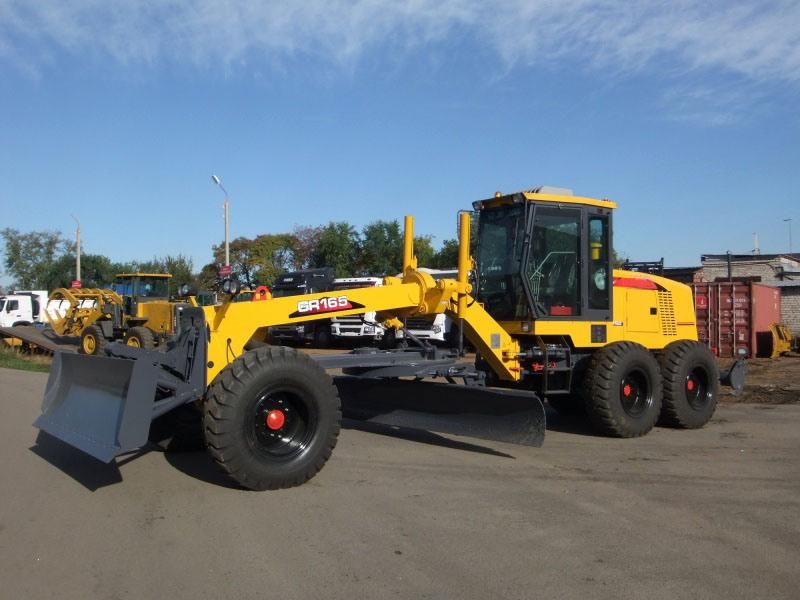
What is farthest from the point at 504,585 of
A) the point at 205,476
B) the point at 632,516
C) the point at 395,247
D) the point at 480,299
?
the point at 395,247

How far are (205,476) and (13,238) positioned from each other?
218 ft

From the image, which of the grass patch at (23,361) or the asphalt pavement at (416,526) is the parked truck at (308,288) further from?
the asphalt pavement at (416,526)

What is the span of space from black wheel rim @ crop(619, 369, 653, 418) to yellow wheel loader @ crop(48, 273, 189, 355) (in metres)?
14.1

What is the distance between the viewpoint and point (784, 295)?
31031 mm

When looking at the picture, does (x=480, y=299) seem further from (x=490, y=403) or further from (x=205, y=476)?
(x=205, y=476)

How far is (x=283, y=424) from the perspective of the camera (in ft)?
20.9

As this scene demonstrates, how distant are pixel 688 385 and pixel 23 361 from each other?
59.7 ft

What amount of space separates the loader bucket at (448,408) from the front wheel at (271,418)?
202cm

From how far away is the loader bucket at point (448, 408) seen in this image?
741 cm

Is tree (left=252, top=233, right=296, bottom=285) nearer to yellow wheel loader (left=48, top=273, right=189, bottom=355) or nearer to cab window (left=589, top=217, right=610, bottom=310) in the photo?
yellow wheel loader (left=48, top=273, right=189, bottom=355)

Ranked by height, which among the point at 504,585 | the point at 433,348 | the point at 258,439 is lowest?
the point at 504,585

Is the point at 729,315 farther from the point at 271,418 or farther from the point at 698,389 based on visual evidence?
the point at 271,418

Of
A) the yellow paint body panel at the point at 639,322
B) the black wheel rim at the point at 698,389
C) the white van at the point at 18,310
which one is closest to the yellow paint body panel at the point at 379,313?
the yellow paint body panel at the point at 639,322

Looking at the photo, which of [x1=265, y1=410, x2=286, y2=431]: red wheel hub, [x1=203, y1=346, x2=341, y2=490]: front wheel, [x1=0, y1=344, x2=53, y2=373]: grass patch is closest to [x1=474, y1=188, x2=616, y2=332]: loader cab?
[x1=203, y1=346, x2=341, y2=490]: front wheel
